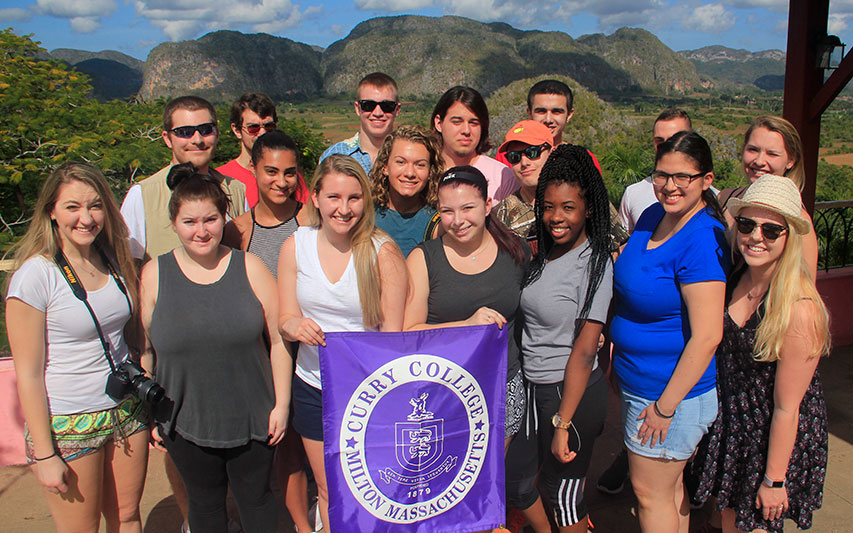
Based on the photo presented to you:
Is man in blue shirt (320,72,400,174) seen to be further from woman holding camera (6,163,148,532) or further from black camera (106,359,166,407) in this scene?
black camera (106,359,166,407)

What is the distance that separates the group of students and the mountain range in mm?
92835

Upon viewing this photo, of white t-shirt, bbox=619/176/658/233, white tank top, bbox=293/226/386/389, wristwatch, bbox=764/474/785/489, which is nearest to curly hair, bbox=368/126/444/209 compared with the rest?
white tank top, bbox=293/226/386/389

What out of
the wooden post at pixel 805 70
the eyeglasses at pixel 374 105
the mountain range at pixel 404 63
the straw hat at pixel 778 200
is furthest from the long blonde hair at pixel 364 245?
the mountain range at pixel 404 63

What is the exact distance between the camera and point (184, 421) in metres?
2.76

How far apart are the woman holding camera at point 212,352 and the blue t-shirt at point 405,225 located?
0.81 meters

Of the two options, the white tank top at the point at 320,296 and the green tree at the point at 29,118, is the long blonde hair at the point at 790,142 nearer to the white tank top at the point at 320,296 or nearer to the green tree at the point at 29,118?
the white tank top at the point at 320,296

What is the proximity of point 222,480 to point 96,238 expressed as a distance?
131 cm

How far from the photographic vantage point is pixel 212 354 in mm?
2697

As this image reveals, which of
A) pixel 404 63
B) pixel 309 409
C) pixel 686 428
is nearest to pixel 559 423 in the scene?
pixel 686 428

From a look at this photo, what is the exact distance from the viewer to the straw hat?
242 centimetres

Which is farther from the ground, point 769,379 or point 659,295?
point 659,295

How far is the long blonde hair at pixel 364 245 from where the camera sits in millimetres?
2785

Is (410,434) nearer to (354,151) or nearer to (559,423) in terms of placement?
(559,423)

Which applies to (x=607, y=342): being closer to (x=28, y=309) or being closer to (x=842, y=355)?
(x=28, y=309)
